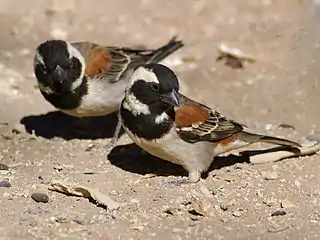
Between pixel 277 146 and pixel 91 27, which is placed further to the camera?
pixel 91 27

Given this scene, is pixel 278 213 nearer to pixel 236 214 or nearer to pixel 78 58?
pixel 236 214

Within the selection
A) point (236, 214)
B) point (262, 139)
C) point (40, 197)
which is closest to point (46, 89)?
point (40, 197)

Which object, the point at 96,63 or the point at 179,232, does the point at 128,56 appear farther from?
the point at 179,232

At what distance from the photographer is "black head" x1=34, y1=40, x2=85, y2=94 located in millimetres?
7000

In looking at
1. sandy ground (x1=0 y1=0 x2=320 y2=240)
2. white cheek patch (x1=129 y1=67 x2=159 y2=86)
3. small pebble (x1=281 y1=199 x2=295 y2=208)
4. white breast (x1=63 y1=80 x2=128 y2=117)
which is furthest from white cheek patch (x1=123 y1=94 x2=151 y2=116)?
small pebble (x1=281 y1=199 x2=295 y2=208)

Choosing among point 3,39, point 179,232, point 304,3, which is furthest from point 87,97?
point 304,3

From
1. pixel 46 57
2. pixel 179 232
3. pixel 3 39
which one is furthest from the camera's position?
pixel 3 39

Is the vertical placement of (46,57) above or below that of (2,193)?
above

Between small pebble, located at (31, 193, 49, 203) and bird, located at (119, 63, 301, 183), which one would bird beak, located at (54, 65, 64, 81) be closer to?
bird, located at (119, 63, 301, 183)

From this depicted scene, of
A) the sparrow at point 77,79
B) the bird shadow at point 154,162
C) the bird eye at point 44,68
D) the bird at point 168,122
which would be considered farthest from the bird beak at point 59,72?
the bird at point 168,122

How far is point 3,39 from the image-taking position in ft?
30.4

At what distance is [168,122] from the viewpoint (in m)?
6.16

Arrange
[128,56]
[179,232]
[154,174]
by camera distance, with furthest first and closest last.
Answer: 1. [128,56]
2. [154,174]
3. [179,232]

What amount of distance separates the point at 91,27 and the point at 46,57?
269cm
